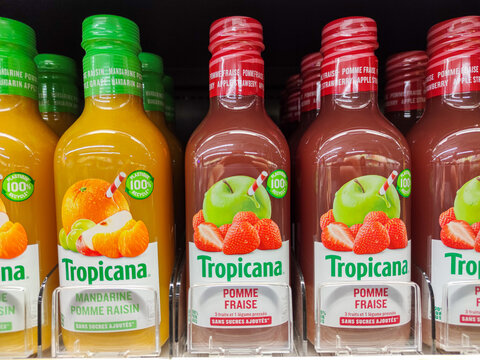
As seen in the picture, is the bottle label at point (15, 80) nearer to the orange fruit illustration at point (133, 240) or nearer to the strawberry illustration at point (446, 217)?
the orange fruit illustration at point (133, 240)

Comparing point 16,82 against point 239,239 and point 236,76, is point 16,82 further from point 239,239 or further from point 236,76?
point 239,239

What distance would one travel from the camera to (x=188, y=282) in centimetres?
88

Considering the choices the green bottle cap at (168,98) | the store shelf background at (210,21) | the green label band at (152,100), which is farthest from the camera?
the green bottle cap at (168,98)

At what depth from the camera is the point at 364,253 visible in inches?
31.5

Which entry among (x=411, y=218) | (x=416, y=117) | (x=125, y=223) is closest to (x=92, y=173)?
(x=125, y=223)

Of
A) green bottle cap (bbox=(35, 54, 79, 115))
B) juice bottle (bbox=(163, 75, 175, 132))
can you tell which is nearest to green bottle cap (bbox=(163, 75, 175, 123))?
juice bottle (bbox=(163, 75, 175, 132))

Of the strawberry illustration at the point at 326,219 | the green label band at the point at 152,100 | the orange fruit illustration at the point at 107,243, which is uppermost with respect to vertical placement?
the green label band at the point at 152,100

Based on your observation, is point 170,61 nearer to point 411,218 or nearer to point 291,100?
point 291,100

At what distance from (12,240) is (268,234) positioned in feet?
1.69

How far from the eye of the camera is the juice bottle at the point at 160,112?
1058 mm

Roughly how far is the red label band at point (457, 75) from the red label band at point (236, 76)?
15.4 inches

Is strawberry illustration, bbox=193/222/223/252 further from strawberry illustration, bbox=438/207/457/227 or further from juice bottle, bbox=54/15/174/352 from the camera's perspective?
strawberry illustration, bbox=438/207/457/227

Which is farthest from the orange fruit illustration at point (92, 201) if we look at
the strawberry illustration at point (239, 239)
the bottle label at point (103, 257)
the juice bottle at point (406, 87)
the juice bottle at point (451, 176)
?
the juice bottle at point (406, 87)

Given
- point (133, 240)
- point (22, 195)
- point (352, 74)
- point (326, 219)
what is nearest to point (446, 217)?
point (326, 219)
